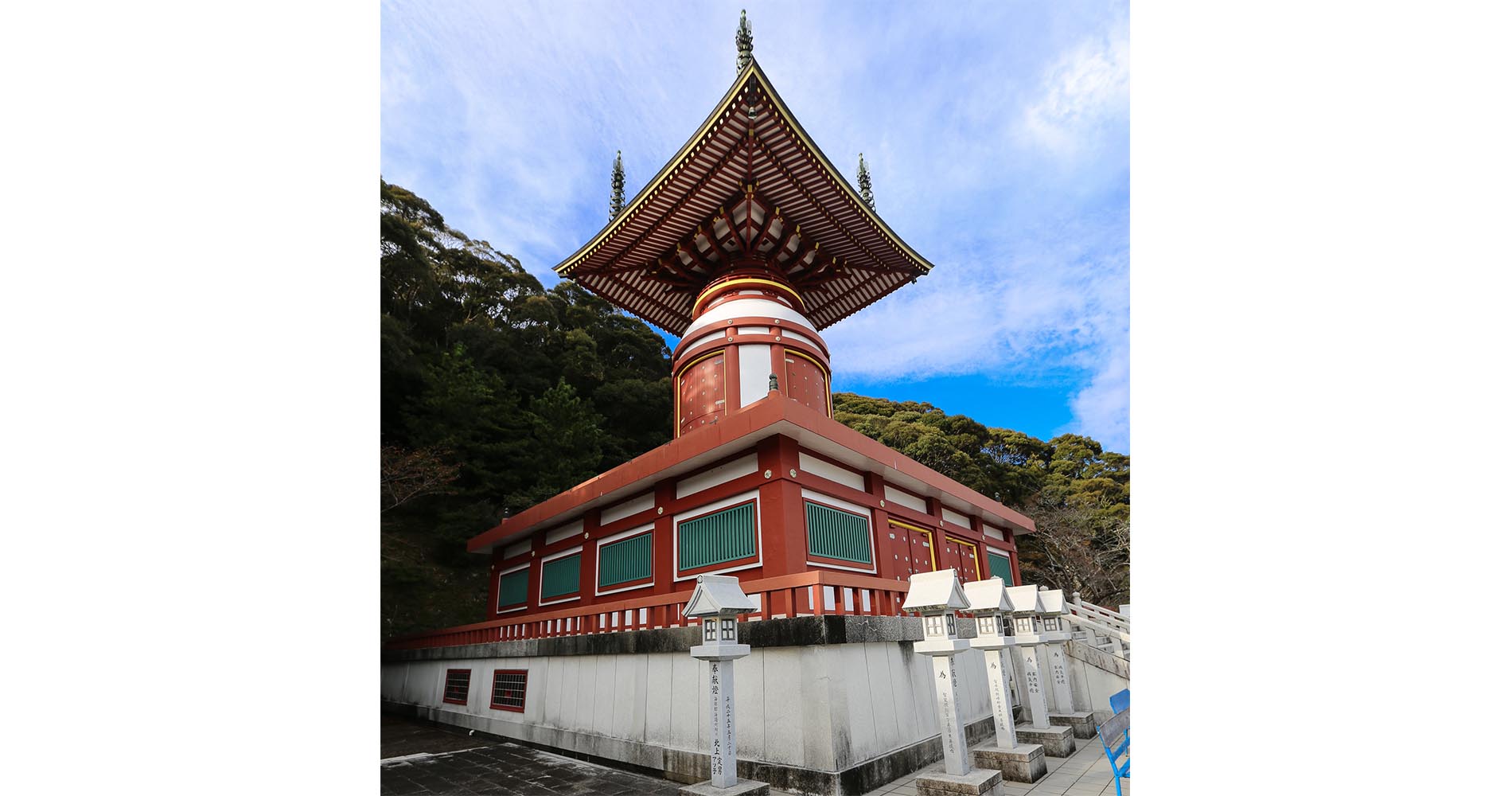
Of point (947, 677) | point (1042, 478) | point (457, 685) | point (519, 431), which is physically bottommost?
point (457, 685)

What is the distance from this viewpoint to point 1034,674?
27.8ft

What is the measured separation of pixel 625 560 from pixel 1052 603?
7004 mm

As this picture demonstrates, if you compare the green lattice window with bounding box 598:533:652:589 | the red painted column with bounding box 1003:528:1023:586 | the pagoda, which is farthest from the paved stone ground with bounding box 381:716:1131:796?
the red painted column with bounding box 1003:528:1023:586

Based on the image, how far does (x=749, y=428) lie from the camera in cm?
919

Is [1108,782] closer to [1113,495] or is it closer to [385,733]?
[385,733]

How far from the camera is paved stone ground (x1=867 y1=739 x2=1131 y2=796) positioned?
675cm

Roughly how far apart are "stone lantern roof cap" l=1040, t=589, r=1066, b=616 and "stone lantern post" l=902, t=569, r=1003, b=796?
2.97 metres

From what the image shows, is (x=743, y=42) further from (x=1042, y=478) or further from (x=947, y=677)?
(x=1042, y=478)

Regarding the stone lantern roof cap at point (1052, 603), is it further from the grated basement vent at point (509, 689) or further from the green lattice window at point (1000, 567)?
the grated basement vent at point (509, 689)

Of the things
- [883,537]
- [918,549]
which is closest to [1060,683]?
[918,549]

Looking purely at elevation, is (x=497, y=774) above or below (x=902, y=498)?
below

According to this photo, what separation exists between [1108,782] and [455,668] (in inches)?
492

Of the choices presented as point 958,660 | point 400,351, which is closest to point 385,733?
point 958,660

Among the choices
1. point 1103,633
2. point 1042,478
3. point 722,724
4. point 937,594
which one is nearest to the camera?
point 722,724
